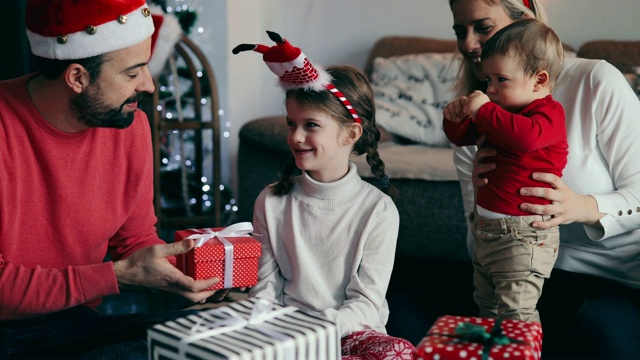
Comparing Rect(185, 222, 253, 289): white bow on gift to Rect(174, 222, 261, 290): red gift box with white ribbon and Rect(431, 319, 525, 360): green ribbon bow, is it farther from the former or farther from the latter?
Rect(431, 319, 525, 360): green ribbon bow

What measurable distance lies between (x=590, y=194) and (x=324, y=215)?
25.3 inches

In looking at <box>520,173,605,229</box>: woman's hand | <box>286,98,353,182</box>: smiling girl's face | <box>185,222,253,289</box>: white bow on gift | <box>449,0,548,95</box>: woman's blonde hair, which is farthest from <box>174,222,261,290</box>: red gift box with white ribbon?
<box>449,0,548,95</box>: woman's blonde hair

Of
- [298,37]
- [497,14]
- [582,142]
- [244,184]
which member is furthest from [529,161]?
[298,37]

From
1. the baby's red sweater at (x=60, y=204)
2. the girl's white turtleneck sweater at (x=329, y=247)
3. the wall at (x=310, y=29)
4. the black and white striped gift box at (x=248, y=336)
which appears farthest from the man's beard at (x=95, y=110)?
the wall at (x=310, y=29)

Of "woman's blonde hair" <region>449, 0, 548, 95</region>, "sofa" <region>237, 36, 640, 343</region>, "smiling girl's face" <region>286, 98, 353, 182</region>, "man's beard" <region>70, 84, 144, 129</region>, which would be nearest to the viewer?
"man's beard" <region>70, 84, 144, 129</region>

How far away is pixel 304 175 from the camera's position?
77.7 inches

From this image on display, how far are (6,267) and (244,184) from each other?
202cm

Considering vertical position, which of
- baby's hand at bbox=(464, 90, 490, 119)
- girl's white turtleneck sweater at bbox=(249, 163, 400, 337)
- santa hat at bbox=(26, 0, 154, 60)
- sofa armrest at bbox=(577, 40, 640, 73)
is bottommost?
girl's white turtleneck sweater at bbox=(249, 163, 400, 337)

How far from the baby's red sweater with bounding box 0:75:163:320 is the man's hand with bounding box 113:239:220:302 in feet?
0.10

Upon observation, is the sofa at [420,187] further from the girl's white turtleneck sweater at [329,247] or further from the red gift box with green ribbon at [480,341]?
the red gift box with green ribbon at [480,341]

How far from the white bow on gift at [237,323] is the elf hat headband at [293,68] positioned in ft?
1.97

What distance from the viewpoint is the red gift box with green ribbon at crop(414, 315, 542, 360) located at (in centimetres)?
141

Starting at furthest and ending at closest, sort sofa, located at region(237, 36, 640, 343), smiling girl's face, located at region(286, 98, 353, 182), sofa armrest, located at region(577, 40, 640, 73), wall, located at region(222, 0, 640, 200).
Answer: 1. wall, located at region(222, 0, 640, 200)
2. sofa armrest, located at region(577, 40, 640, 73)
3. sofa, located at region(237, 36, 640, 343)
4. smiling girl's face, located at region(286, 98, 353, 182)

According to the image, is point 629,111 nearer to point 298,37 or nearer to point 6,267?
point 6,267
